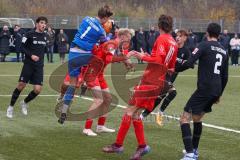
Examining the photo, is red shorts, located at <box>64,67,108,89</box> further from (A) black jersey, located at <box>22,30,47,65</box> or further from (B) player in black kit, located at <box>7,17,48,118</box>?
(A) black jersey, located at <box>22,30,47,65</box>

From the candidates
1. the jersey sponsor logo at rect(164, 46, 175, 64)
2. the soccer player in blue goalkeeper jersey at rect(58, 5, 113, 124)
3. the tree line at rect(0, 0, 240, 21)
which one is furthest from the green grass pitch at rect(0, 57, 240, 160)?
the tree line at rect(0, 0, 240, 21)

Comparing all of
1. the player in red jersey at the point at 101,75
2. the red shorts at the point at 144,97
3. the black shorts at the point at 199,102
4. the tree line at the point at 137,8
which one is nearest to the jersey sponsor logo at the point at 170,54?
the red shorts at the point at 144,97

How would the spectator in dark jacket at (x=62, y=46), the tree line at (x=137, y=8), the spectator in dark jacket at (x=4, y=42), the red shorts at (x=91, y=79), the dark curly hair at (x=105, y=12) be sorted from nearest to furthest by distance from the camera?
the dark curly hair at (x=105, y=12) < the red shorts at (x=91, y=79) < the spectator in dark jacket at (x=4, y=42) < the spectator in dark jacket at (x=62, y=46) < the tree line at (x=137, y=8)

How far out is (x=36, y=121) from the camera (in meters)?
11.7

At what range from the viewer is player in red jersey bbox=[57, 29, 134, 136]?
34.8 ft

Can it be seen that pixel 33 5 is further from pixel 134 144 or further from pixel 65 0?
pixel 134 144

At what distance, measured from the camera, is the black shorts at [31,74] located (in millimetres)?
12328

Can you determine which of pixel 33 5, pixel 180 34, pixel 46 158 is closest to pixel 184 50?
pixel 180 34

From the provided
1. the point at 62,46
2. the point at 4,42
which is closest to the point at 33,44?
the point at 4,42

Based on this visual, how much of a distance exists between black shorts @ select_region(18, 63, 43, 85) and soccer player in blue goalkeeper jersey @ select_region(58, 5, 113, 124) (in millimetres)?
1458

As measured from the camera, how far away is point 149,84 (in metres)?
8.90

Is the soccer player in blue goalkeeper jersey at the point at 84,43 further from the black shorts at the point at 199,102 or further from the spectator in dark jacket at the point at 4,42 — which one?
the spectator in dark jacket at the point at 4,42

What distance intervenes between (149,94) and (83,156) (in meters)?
1.32

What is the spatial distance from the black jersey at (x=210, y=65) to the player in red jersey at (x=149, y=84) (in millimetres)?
402
